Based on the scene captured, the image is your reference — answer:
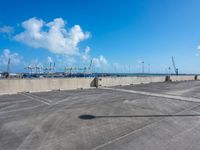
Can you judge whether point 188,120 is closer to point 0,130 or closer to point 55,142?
point 55,142

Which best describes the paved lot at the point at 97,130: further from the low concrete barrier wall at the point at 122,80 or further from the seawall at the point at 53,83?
the low concrete barrier wall at the point at 122,80

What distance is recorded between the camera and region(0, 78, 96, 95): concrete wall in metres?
16.7

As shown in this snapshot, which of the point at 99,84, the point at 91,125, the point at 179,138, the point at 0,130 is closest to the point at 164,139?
the point at 179,138

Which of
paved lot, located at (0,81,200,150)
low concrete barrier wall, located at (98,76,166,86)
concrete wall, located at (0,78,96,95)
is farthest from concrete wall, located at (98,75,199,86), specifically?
paved lot, located at (0,81,200,150)

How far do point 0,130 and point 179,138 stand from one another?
273 inches

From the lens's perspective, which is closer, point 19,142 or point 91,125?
point 19,142

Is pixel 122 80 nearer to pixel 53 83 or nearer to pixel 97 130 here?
pixel 53 83

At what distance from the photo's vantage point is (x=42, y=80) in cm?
1914

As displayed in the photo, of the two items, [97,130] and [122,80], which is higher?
[122,80]

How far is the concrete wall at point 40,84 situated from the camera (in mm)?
16737

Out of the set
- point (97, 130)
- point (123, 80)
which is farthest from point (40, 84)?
point (123, 80)

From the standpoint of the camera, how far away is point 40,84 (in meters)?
19.0

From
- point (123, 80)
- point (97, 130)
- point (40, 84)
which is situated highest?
point (123, 80)

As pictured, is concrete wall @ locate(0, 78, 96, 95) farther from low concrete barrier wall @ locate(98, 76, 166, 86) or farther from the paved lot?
the paved lot
